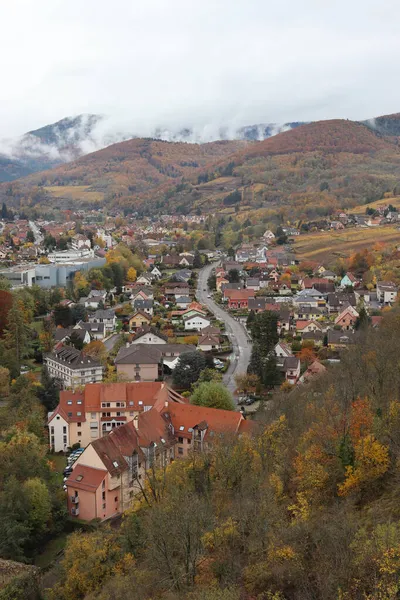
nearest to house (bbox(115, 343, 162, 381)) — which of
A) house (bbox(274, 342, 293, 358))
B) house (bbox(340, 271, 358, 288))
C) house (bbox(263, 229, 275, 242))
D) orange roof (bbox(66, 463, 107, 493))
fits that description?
house (bbox(274, 342, 293, 358))

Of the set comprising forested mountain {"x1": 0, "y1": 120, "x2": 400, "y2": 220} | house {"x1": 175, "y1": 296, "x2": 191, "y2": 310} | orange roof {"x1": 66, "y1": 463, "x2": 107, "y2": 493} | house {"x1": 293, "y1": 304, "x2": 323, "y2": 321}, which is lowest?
orange roof {"x1": 66, "y1": 463, "x2": 107, "y2": 493}

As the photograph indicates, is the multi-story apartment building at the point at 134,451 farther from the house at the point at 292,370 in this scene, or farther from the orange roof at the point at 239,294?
the orange roof at the point at 239,294

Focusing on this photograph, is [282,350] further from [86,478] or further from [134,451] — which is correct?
[86,478]

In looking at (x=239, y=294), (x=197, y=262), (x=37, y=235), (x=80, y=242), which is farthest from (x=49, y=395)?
(x=37, y=235)

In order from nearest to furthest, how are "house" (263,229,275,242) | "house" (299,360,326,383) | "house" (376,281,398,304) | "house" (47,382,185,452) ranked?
"house" (47,382,185,452) < "house" (299,360,326,383) < "house" (376,281,398,304) < "house" (263,229,275,242)

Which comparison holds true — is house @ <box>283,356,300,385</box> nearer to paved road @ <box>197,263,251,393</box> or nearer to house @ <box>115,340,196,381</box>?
paved road @ <box>197,263,251,393</box>

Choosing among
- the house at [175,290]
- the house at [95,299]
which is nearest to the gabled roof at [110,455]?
the house at [95,299]

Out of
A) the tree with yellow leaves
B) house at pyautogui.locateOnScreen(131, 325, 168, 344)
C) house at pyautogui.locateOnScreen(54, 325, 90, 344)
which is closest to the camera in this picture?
house at pyautogui.locateOnScreen(54, 325, 90, 344)
